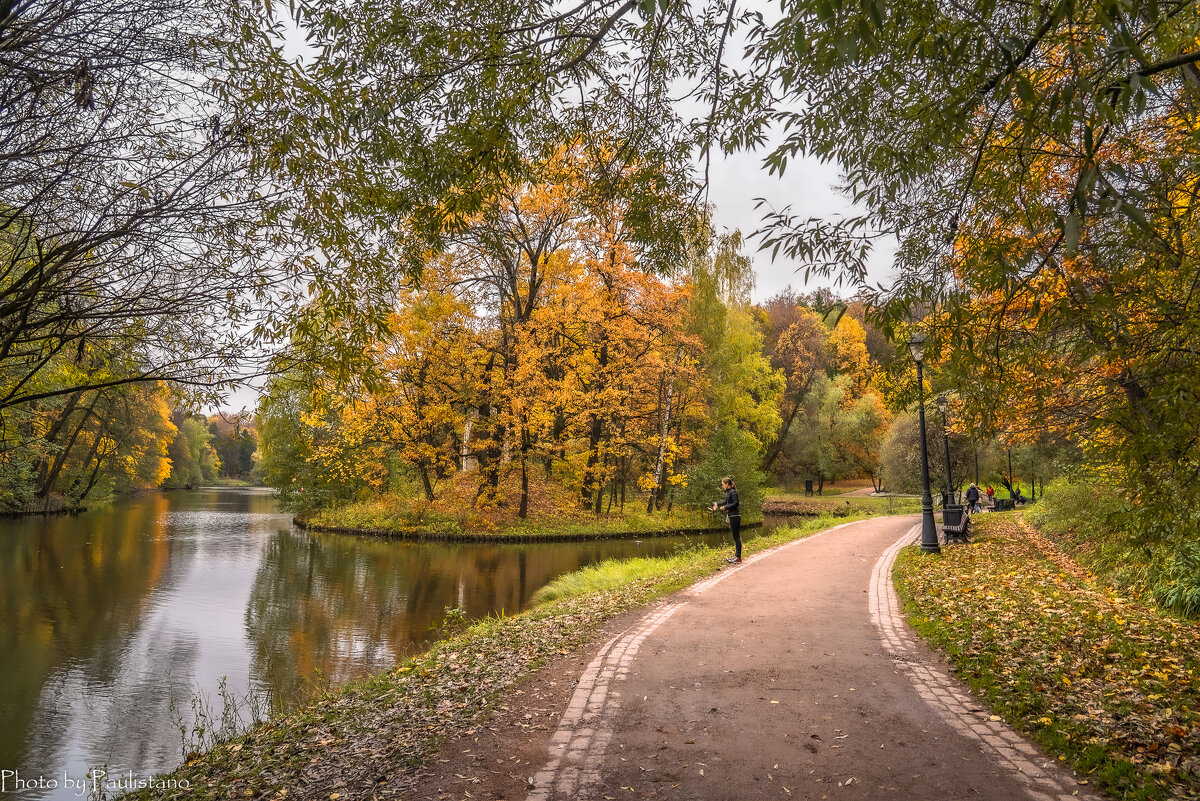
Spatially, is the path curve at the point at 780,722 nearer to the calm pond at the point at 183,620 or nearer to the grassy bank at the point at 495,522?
the calm pond at the point at 183,620

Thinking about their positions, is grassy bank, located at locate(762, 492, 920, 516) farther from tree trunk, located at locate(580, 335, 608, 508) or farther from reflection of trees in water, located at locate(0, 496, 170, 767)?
reflection of trees in water, located at locate(0, 496, 170, 767)

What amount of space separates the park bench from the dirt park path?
7.89 m

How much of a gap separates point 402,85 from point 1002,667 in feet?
22.8

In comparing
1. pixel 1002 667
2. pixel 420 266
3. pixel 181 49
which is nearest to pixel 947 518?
pixel 1002 667

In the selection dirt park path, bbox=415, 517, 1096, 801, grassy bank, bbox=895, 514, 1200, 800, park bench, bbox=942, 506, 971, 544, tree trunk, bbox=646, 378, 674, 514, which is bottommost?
dirt park path, bbox=415, 517, 1096, 801

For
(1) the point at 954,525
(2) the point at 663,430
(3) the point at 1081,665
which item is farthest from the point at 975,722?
(2) the point at 663,430

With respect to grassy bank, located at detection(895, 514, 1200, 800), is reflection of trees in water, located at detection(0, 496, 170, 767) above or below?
below

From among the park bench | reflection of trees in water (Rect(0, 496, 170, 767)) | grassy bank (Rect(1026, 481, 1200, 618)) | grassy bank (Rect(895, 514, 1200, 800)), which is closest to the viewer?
grassy bank (Rect(895, 514, 1200, 800))

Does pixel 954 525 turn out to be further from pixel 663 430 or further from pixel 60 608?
pixel 60 608

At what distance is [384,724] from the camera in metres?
5.12

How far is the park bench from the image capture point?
578 inches

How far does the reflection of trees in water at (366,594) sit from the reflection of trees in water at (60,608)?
1.99 m

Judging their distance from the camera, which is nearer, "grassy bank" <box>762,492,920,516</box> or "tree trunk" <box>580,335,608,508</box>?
"tree trunk" <box>580,335,608,508</box>

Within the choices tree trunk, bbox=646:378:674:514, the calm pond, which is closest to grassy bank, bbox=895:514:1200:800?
the calm pond
